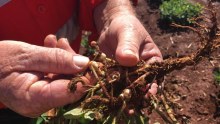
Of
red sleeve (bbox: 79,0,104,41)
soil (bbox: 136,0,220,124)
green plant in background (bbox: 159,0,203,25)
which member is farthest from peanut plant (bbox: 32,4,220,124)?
green plant in background (bbox: 159,0,203,25)

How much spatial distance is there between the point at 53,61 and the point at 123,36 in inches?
15.1

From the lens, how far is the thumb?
66.7 inches

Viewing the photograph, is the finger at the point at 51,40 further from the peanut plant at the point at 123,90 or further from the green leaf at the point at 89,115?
the green leaf at the point at 89,115

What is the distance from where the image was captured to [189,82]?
13.0 ft

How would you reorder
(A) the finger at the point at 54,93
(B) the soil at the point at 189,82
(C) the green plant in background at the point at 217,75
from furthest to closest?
(C) the green plant in background at the point at 217,75, (B) the soil at the point at 189,82, (A) the finger at the point at 54,93

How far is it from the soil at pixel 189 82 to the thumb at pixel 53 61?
4.86ft

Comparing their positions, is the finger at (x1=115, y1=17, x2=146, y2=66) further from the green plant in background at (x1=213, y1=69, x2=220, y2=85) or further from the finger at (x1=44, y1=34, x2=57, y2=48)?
the green plant in background at (x1=213, y1=69, x2=220, y2=85)

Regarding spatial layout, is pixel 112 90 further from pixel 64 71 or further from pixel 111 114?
pixel 64 71

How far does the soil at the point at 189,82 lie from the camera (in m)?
3.59

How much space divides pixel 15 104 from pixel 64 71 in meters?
0.27

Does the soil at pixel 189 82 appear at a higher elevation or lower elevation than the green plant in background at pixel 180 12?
lower

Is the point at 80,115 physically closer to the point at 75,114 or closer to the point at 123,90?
the point at 75,114

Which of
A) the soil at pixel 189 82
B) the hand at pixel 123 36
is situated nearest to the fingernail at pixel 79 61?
the hand at pixel 123 36

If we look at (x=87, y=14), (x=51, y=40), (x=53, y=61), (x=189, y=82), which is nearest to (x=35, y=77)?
(x=53, y=61)
